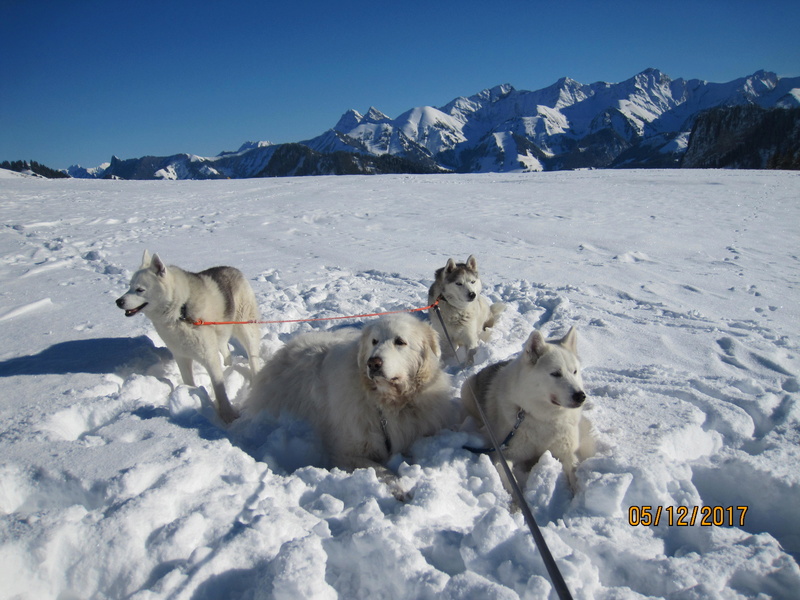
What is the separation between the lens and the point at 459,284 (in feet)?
19.5

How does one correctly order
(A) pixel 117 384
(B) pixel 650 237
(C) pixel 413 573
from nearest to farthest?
(C) pixel 413 573 → (A) pixel 117 384 → (B) pixel 650 237

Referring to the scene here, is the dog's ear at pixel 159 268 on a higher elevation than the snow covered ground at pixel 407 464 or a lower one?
higher

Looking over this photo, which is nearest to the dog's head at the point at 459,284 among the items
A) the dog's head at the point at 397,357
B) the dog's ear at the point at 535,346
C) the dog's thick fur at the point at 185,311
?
the dog's head at the point at 397,357

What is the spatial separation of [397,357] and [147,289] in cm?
270

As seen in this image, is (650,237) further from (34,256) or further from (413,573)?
(34,256)

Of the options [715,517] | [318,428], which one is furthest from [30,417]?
[715,517]

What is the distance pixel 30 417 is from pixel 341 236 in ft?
32.4

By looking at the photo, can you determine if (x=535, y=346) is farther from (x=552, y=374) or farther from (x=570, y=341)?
(x=570, y=341)

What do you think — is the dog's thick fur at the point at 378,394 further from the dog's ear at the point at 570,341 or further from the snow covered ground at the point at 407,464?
the dog's ear at the point at 570,341

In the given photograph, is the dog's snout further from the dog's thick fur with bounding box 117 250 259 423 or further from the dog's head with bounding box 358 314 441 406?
the dog's thick fur with bounding box 117 250 259 423

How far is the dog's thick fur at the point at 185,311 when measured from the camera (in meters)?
4.32

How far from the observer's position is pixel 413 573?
2.22 m
